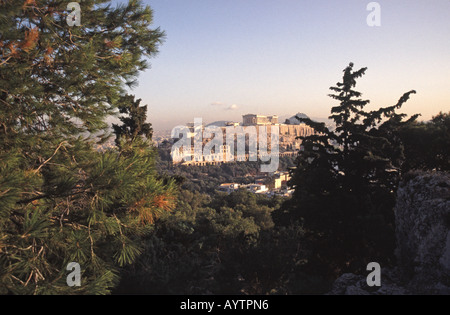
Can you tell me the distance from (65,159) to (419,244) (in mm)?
5071

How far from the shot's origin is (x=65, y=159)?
3.49 metres

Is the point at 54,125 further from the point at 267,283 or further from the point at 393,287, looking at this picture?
the point at 393,287

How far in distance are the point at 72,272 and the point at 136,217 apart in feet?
2.39

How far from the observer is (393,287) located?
3.69 meters

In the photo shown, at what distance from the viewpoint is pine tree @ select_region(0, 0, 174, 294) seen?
2416 millimetres

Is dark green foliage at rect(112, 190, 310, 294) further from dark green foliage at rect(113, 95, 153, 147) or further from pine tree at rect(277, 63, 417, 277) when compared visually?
dark green foliage at rect(113, 95, 153, 147)

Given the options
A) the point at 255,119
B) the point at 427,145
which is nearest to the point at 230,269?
the point at 427,145

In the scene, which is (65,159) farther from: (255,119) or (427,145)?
(255,119)

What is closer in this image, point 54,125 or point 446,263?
point 446,263

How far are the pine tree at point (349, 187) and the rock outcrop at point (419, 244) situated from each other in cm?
69

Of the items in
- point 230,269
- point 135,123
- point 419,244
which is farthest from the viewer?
point 135,123

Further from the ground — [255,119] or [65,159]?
[255,119]

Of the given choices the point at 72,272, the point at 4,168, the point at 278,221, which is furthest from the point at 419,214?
the point at 4,168
